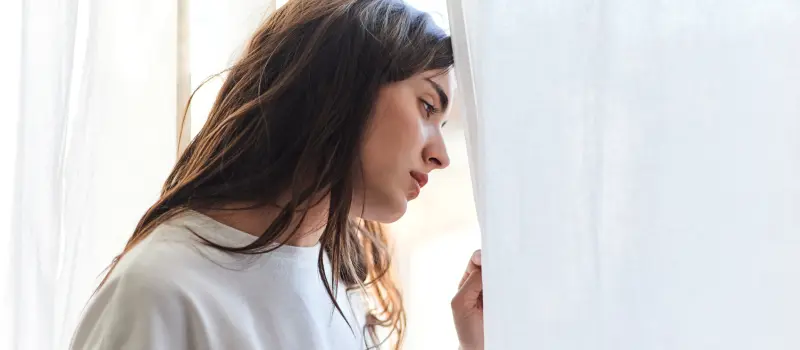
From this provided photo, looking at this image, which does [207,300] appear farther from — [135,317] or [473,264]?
[473,264]

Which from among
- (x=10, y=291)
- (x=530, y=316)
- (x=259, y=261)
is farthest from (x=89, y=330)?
(x=530, y=316)

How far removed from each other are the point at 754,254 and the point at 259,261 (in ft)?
1.43

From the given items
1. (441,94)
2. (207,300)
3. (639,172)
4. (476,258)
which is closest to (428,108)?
(441,94)

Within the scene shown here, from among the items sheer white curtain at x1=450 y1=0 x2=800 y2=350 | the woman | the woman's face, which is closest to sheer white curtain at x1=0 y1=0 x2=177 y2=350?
the woman

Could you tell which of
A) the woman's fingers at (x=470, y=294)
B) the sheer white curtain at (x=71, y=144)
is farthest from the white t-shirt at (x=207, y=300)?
the sheer white curtain at (x=71, y=144)

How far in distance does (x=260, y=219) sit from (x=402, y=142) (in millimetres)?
135

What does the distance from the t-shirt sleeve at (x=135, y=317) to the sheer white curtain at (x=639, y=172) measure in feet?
0.93

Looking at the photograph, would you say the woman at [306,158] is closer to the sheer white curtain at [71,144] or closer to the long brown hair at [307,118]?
the long brown hair at [307,118]

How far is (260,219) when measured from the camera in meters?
0.74

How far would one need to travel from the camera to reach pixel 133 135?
2.92ft

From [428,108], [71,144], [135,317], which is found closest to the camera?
[135,317]

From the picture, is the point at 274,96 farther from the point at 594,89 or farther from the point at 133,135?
the point at 594,89

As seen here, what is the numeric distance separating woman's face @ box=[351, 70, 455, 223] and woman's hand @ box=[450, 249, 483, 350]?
0.26 feet

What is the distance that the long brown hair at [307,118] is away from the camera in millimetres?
715
